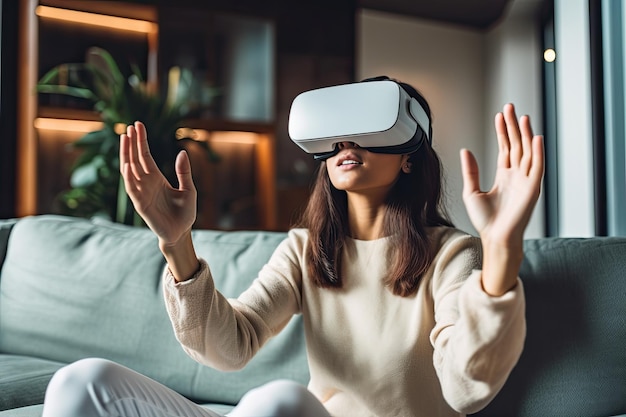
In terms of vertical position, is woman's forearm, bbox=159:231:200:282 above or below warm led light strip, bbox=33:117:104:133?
below

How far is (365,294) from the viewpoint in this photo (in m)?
1.25

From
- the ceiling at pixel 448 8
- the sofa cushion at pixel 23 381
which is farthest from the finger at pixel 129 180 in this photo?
the ceiling at pixel 448 8

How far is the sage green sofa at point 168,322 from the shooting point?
4.24 ft

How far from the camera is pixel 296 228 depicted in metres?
1.43

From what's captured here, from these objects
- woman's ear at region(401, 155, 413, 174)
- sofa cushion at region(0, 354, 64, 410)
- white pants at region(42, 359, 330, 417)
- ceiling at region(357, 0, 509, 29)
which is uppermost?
ceiling at region(357, 0, 509, 29)

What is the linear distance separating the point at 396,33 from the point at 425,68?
0.34 metres

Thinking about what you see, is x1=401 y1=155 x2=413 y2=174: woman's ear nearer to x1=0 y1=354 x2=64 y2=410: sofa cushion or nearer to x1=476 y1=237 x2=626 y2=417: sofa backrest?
x1=476 y1=237 x2=626 y2=417: sofa backrest

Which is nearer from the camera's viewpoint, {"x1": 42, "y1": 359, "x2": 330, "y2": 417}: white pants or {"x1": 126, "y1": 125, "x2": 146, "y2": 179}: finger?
{"x1": 42, "y1": 359, "x2": 330, "y2": 417}: white pants

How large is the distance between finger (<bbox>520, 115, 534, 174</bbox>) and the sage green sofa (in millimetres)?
480

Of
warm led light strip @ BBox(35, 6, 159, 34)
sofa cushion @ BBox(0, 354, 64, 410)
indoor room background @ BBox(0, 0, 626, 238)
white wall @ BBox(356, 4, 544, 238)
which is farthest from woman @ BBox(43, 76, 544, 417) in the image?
white wall @ BBox(356, 4, 544, 238)

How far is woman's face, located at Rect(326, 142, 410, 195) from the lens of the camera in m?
1.21

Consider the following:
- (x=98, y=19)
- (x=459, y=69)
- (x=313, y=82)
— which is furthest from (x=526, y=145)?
(x=459, y=69)

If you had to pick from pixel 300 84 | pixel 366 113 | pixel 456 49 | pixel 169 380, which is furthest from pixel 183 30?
pixel 366 113

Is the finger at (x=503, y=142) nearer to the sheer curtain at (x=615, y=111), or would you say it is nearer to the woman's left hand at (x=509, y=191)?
the woman's left hand at (x=509, y=191)
